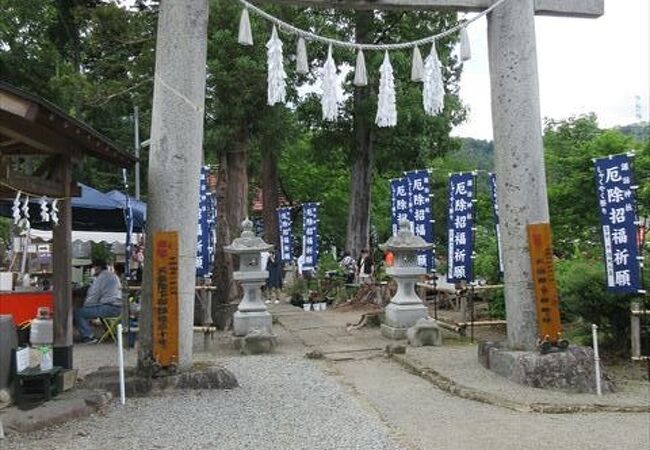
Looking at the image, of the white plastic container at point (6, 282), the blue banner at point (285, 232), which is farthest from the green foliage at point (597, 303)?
the blue banner at point (285, 232)

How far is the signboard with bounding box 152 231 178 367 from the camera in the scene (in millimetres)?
7285

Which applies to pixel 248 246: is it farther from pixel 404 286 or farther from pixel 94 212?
pixel 94 212

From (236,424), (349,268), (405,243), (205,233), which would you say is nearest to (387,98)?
(405,243)

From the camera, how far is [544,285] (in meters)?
8.15

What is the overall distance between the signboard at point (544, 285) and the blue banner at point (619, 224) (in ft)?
4.57

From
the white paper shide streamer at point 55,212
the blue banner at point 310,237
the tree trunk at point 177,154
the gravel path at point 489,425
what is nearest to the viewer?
the gravel path at point 489,425

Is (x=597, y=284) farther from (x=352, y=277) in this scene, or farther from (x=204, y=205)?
(x=352, y=277)

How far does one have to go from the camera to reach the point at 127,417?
20.4 ft

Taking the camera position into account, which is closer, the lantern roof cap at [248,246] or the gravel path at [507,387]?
the gravel path at [507,387]

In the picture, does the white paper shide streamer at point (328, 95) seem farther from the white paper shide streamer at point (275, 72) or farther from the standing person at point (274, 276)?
the standing person at point (274, 276)

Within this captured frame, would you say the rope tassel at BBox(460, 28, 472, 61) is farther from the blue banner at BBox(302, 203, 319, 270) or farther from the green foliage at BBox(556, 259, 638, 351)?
the blue banner at BBox(302, 203, 319, 270)

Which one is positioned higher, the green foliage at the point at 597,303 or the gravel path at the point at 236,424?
the green foliage at the point at 597,303

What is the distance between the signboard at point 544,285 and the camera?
8094 millimetres

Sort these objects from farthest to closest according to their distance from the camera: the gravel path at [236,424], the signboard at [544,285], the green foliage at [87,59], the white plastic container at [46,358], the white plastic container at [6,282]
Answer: the green foliage at [87,59] → the white plastic container at [6,282] → the signboard at [544,285] → the white plastic container at [46,358] → the gravel path at [236,424]
